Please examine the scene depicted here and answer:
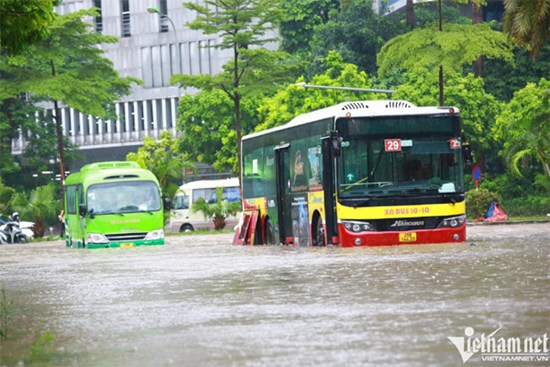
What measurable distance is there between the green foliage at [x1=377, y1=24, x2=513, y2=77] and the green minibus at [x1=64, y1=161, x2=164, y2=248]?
955 centimetres

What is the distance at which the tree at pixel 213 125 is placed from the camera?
301 ft

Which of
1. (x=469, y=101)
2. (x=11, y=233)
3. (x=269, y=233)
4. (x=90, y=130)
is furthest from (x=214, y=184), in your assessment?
(x=90, y=130)

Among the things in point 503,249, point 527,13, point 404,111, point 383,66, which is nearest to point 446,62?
point 383,66

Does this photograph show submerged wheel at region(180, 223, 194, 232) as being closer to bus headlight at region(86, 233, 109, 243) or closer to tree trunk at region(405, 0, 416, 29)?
tree trunk at region(405, 0, 416, 29)

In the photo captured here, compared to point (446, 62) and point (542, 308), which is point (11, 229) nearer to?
point (446, 62)

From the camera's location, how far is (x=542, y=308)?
13.3 m

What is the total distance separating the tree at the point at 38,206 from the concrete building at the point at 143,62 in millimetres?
50700

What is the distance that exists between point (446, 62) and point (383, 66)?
2.18 m

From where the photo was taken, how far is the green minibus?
39.6 m

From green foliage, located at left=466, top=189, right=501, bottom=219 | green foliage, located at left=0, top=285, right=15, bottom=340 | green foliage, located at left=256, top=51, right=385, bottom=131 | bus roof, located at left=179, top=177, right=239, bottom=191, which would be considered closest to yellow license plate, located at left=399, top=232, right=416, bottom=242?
green foliage, located at left=0, top=285, right=15, bottom=340

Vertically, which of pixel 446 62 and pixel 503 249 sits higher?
pixel 446 62

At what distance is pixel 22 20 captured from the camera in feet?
53.6

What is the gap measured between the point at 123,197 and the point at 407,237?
1274 centimetres

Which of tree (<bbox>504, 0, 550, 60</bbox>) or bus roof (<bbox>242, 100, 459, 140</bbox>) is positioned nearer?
bus roof (<bbox>242, 100, 459, 140</bbox>)
